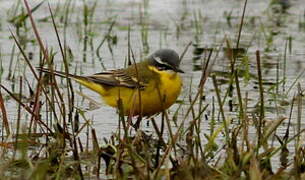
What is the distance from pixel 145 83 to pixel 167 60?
0.29 metres

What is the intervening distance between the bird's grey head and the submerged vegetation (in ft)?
1.20

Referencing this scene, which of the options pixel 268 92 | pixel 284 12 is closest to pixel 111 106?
pixel 268 92

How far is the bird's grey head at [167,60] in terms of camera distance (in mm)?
8191

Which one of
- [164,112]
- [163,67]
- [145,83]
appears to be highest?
[163,67]

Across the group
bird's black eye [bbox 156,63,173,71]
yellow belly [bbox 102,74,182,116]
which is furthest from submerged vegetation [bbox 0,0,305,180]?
bird's black eye [bbox 156,63,173,71]

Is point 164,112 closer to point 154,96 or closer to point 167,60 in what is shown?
point 154,96

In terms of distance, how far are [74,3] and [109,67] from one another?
9.00 ft

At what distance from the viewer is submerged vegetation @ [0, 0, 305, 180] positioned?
19.5 ft

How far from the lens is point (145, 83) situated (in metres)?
8.17

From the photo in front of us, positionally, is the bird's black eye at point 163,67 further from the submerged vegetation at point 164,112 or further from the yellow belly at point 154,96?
the submerged vegetation at point 164,112

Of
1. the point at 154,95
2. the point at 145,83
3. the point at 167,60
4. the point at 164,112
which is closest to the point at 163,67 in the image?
the point at 167,60

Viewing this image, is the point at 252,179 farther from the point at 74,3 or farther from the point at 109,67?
the point at 74,3

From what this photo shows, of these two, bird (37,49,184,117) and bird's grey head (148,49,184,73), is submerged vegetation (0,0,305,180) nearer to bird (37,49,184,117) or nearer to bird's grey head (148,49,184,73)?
bird (37,49,184,117)

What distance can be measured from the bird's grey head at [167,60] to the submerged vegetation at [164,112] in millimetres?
366
